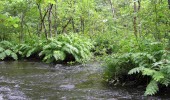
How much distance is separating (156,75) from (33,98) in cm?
310

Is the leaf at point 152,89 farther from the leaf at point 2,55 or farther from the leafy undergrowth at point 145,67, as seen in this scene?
the leaf at point 2,55

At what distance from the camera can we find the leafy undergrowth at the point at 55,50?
535 inches

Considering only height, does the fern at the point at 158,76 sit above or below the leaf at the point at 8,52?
above

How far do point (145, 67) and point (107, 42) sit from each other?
12.2 m

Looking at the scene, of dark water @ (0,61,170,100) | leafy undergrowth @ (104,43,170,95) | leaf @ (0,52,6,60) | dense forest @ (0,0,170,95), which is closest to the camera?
leafy undergrowth @ (104,43,170,95)

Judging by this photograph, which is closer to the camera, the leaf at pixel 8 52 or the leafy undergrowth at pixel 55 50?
the leafy undergrowth at pixel 55 50

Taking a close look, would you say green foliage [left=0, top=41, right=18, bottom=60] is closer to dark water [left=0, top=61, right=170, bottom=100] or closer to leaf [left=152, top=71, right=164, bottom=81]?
dark water [left=0, top=61, right=170, bottom=100]

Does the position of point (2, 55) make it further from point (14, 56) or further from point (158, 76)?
point (158, 76)

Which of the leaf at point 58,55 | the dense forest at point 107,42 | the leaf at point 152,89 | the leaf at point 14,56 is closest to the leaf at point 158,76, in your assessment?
the dense forest at point 107,42

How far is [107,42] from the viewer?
19406mm

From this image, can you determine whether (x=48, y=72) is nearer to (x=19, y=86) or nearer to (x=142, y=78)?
(x=19, y=86)

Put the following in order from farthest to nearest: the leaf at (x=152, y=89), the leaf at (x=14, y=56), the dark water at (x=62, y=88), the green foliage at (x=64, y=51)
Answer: the leaf at (x=14, y=56)
the green foliage at (x=64, y=51)
the dark water at (x=62, y=88)
the leaf at (x=152, y=89)

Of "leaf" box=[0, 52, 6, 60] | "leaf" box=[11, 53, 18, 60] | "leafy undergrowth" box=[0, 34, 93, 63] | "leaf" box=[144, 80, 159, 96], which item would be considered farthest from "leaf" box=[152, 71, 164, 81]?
"leaf" box=[0, 52, 6, 60]

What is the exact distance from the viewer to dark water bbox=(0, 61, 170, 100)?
22.5ft
